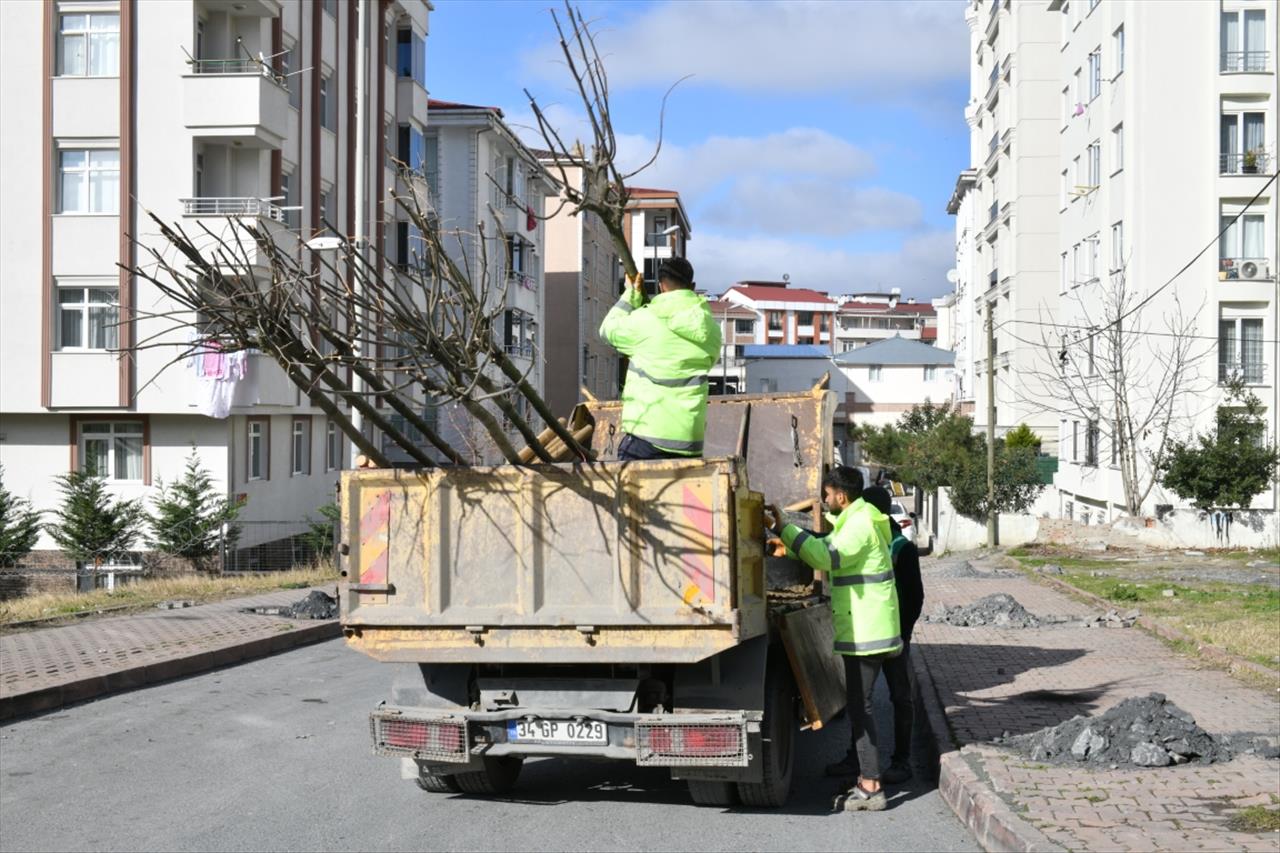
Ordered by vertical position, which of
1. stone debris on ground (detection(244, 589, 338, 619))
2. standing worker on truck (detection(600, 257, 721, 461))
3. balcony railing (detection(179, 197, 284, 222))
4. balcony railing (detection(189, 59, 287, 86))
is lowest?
stone debris on ground (detection(244, 589, 338, 619))

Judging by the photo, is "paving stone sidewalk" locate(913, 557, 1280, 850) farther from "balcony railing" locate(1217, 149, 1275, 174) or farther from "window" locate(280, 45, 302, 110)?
"window" locate(280, 45, 302, 110)

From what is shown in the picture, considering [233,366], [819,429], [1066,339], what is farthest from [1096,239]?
[819,429]

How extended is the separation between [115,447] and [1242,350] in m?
26.7

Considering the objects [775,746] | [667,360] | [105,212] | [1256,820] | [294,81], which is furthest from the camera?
[294,81]

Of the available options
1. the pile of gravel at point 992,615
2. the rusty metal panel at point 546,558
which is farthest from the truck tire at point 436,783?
the pile of gravel at point 992,615

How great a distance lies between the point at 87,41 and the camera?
94.5ft

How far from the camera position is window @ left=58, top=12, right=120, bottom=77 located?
28.8m

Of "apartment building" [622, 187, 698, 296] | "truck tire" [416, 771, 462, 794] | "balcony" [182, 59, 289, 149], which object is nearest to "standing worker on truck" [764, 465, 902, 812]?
"truck tire" [416, 771, 462, 794]

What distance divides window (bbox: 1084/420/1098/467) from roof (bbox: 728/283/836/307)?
88.1m

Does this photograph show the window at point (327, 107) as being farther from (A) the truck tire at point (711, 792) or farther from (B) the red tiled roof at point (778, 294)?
(B) the red tiled roof at point (778, 294)

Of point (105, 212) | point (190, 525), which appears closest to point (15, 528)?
point (190, 525)

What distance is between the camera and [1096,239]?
4131 cm

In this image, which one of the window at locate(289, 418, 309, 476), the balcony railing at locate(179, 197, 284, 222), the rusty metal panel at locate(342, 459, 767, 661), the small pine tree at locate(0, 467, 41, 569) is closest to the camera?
the rusty metal panel at locate(342, 459, 767, 661)

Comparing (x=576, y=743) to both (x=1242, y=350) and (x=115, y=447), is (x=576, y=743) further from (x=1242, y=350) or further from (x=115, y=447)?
(x=1242, y=350)
